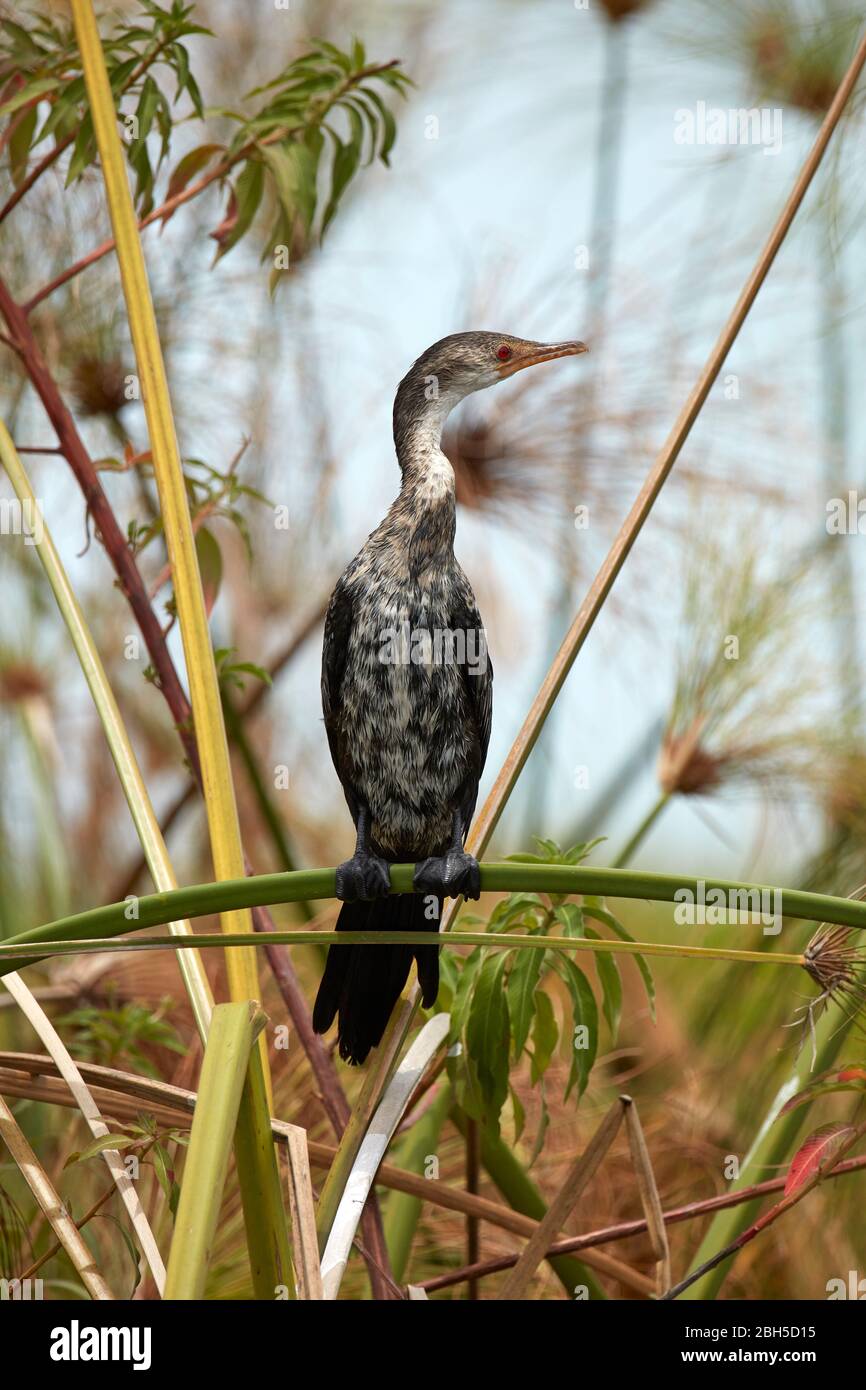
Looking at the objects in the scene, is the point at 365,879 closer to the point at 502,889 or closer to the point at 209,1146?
the point at 502,889

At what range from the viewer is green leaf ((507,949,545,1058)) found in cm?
186

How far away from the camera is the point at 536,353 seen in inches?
93.1

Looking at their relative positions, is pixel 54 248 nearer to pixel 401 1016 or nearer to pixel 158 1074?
pixel 158 1074

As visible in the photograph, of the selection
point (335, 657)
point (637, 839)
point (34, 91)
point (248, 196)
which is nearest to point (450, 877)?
point (335, 657)

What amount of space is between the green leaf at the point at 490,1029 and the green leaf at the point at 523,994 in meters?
0.02

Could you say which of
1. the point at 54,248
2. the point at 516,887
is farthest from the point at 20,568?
the point at 516,887

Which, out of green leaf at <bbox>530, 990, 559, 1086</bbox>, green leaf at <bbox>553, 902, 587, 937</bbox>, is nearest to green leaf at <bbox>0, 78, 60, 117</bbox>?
green leaf at <bbox>553, 902, 587, 937</bbox>

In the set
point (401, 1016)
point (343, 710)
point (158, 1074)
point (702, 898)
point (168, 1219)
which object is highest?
point (343, 710)

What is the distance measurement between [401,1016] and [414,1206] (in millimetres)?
613

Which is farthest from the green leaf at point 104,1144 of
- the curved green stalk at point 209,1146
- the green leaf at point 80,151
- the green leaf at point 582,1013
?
the green leaf at point 80,151

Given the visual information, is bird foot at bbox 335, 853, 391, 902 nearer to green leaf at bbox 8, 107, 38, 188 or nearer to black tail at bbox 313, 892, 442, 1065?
black tail at bbox 313, 892, 442, 1065

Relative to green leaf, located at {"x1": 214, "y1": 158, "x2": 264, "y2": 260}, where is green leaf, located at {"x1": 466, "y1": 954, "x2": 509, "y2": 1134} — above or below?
below

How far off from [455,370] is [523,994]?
1063 millimetres
